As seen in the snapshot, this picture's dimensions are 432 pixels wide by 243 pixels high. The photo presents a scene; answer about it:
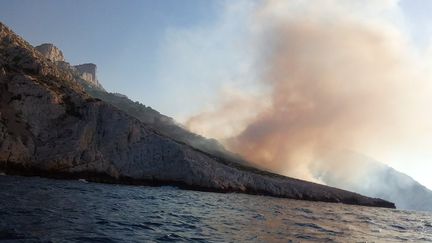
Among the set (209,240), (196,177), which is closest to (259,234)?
(209,240)

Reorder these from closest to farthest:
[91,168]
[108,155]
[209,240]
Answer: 1. [209,240]
2. [91,168]
3. [108,155]

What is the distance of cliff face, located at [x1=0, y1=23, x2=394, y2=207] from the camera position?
9974 centimetres

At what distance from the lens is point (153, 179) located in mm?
122938

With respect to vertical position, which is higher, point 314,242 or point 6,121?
point 6,121

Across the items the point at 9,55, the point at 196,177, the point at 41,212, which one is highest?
the point at 9,55

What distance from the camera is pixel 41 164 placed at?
97.8 meters

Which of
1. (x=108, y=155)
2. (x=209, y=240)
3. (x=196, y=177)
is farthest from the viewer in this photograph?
(x=196, y=177)

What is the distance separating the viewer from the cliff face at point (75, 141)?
99738mm

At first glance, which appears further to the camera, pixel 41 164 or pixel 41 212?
pixel 41 164

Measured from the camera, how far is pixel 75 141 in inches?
4331

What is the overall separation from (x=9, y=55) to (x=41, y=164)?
55849 millimetres

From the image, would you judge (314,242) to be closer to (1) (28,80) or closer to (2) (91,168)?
(2) (91,168)

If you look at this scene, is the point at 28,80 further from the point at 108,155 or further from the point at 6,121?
the point at 108,155

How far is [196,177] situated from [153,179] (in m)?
16.1
